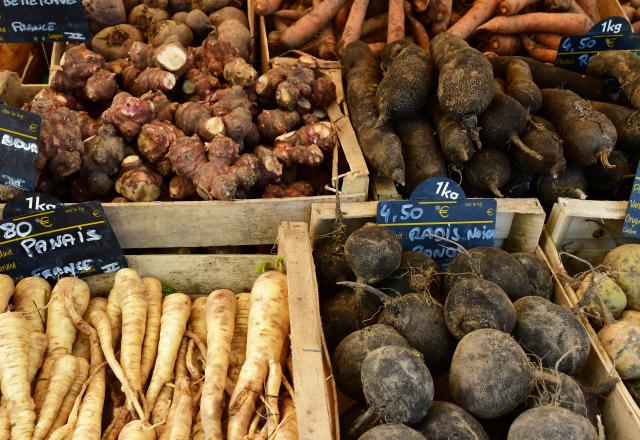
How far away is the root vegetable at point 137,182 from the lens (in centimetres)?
233

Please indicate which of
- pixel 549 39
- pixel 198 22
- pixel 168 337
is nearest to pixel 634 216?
pixel 549 39

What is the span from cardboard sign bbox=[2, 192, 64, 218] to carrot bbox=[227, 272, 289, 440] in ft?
2.75

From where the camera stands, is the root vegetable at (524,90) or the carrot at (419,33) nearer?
Answer: the root vegetable at (524,90)

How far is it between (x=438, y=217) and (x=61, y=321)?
4.80ft

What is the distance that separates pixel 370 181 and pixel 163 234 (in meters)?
0.94

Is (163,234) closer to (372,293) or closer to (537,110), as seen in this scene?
(372,293)

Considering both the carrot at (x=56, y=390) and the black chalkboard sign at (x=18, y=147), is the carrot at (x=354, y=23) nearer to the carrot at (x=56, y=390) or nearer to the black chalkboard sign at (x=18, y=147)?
the black chalkboard sign at (x=18, y=147)

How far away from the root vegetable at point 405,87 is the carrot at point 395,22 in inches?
33.8

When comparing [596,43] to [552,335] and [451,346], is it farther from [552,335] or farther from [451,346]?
[451,346]

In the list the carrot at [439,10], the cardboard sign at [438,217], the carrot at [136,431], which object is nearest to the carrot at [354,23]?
the carrot at [439,10]

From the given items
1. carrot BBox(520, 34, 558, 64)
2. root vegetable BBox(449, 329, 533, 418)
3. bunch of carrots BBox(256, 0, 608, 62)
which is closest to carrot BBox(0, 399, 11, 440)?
Answer: root vegetable BBox(449, 329, 533, 418)

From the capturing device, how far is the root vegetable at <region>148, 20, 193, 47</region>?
307 cm

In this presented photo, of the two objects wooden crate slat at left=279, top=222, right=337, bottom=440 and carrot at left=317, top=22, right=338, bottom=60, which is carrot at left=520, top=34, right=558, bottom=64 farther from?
wooden crate slat at left=279, top=222, right=337, bottom=440

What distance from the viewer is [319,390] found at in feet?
4.75
